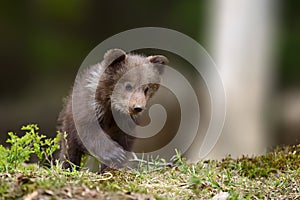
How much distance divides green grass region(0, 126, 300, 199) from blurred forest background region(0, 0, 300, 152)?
13.0 meters

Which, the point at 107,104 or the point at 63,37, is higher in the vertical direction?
the point at 63,37

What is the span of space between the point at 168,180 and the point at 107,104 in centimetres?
145

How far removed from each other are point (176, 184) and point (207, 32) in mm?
11490

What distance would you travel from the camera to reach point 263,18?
14.7 metres

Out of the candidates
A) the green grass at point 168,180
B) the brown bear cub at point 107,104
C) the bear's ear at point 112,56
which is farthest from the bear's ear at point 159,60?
the green grass at point 168,180

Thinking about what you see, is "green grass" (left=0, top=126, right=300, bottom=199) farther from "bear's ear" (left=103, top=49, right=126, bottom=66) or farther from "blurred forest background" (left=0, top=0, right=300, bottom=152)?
"blurred forest background" (left=0, top=0, right=300, bottom=152)

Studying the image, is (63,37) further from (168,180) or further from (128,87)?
(168,180)

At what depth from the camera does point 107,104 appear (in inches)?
257

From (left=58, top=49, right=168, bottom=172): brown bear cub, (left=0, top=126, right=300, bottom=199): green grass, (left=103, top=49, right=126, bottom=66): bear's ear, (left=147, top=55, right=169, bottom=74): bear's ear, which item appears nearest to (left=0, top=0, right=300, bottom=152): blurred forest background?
(left=147, top=55, right=169, bottom=74): bear's ear

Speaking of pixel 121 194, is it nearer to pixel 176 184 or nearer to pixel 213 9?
pixel 176 184

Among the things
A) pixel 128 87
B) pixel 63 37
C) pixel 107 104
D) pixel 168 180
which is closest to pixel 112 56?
pixel 128 87

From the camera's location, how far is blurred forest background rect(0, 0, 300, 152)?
63.5 feet

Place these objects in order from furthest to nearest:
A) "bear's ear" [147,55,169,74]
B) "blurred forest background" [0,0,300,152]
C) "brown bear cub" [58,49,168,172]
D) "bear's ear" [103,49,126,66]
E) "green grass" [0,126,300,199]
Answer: "blurred forest background" [0,0,300,152] < "bear's ear" [147,55,169,74] < "bear's ear" [103,49,126,66] < "brown bear cub" [58,49,168,172] < "green grass" [0,126,300,199]

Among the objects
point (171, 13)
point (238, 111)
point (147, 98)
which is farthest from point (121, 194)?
point (171, 13)
